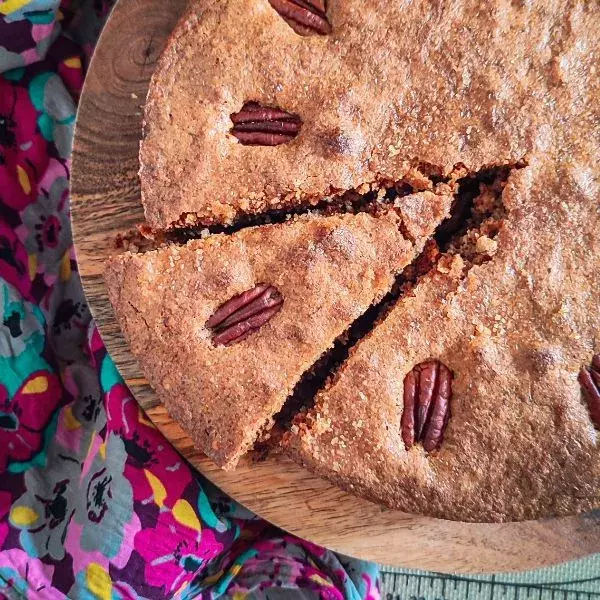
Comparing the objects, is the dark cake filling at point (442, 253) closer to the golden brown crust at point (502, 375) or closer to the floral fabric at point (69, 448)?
the golden brown crust at point (502, 375)

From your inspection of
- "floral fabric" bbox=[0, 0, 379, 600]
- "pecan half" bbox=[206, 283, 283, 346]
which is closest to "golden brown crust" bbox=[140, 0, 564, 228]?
"pecan half" bbox=[206, 283, 283, 346]

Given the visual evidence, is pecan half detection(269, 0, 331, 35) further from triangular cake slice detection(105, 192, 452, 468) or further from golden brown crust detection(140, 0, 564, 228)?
triangular cake slice detection(105, 192, 452, 468)

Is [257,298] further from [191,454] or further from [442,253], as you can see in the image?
[191,454]

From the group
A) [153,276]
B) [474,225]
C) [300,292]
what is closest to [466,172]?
[474,225]

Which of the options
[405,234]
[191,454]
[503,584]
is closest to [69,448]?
[191,454]

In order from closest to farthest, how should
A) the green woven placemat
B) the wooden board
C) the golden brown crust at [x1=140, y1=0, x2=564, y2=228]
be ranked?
the golden brown crust at [x1=140, y1=0, x2=564, y2=228]
the wooden board
the green woven placemat

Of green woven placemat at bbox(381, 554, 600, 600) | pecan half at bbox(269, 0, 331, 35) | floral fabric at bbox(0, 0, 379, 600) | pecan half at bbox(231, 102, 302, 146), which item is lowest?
green woven placemat at bbox(381, 554, 600, 600)

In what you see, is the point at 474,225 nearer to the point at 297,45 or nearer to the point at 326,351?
the point at 326,351

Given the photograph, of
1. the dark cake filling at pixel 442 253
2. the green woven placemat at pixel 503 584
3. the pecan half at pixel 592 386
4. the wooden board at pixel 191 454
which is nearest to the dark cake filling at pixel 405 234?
the dark cake filling at pixel 442 253
